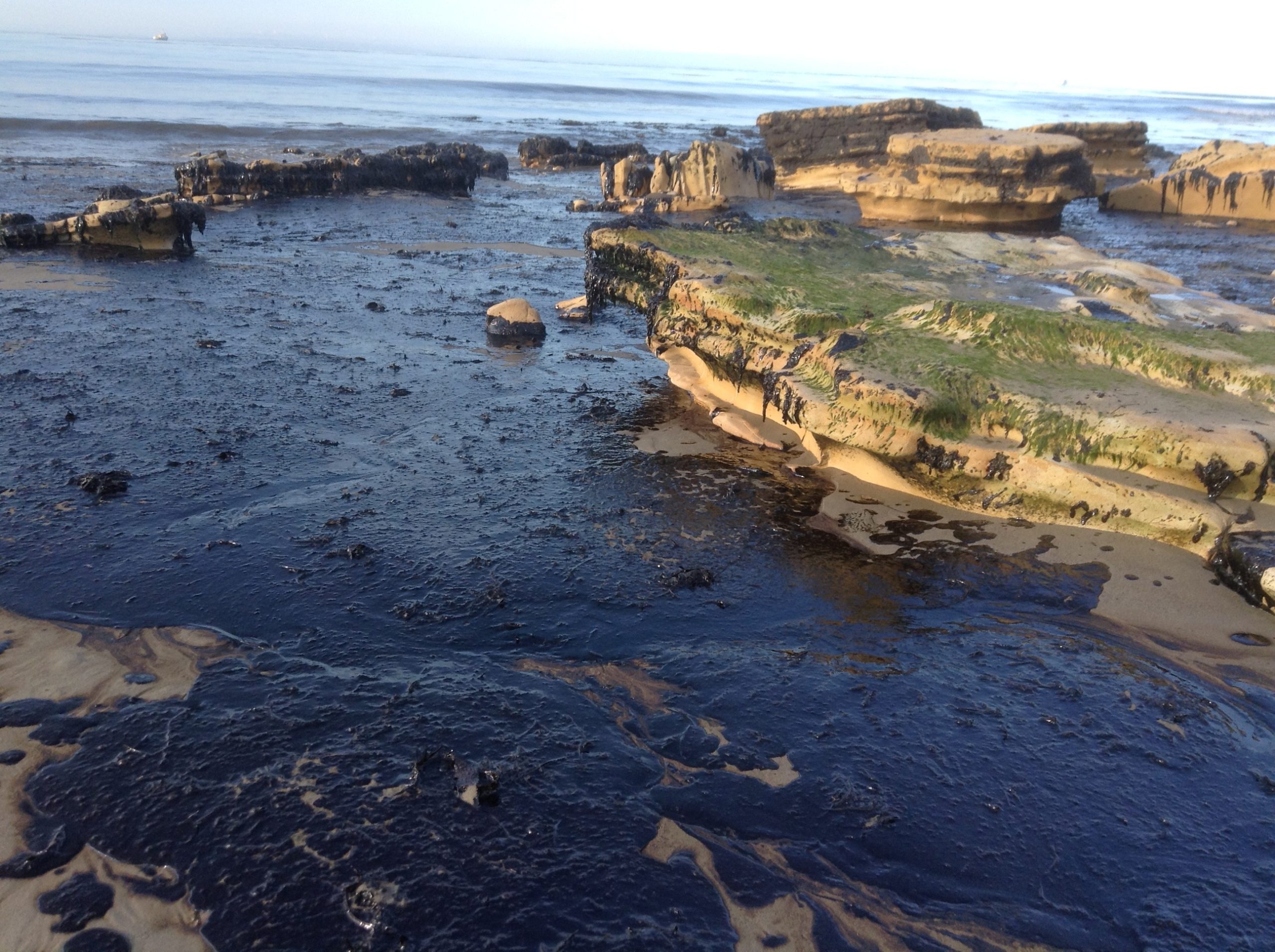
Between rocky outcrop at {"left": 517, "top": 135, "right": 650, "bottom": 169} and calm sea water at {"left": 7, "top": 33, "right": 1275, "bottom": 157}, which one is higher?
calm sea water at {"left": 7, "top": 33, "right": 1275, "bottom": 157}

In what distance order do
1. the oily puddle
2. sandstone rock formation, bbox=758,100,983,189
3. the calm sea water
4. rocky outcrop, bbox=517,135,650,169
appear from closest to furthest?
the oily puddle < sandstone rock formation, bbox=758,100,983,189 < rocky outcrop, bbox=517,135,650,169 < the calm sea water

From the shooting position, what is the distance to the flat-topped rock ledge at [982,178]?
57.9ft

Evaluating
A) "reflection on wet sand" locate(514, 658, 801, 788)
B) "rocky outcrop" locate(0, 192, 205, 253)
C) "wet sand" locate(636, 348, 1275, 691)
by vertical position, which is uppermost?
"rocky outcrop" locate(0, 192, 205, 253)

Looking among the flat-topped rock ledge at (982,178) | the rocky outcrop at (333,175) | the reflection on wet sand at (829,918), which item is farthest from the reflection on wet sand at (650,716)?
the rocky outcrop at (333,175)

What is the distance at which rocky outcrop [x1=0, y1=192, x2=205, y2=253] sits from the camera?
13672 mm

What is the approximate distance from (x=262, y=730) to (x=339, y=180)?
19382mm

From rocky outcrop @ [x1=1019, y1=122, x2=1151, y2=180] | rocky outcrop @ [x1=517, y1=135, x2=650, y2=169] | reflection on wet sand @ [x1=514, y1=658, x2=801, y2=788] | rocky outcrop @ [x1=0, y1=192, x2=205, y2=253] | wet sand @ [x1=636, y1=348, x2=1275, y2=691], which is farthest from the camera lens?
rocky outcrop @ [x1=517, y1=135, x2=650, y2=169]

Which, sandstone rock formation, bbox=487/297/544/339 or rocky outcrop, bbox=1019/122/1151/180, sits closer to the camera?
sandstone rock formation, bbox=487/297/544/339

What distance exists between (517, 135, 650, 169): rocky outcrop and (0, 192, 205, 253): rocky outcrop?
15.8 metres

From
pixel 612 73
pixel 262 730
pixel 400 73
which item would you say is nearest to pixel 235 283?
pixel 262 730

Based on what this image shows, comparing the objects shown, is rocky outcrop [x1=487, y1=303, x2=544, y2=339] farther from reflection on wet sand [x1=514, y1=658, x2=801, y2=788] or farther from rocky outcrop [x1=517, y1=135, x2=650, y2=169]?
rocky outcrop [x1=517, y1=135, x2=650, y2=169]

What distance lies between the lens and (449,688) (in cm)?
470

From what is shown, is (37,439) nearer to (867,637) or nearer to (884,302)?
(867,637)

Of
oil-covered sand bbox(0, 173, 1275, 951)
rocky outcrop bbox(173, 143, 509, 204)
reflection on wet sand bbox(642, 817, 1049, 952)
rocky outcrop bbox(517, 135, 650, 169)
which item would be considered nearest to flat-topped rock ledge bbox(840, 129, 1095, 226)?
rocky outcrop bbox(173, 143, 509, 204)
